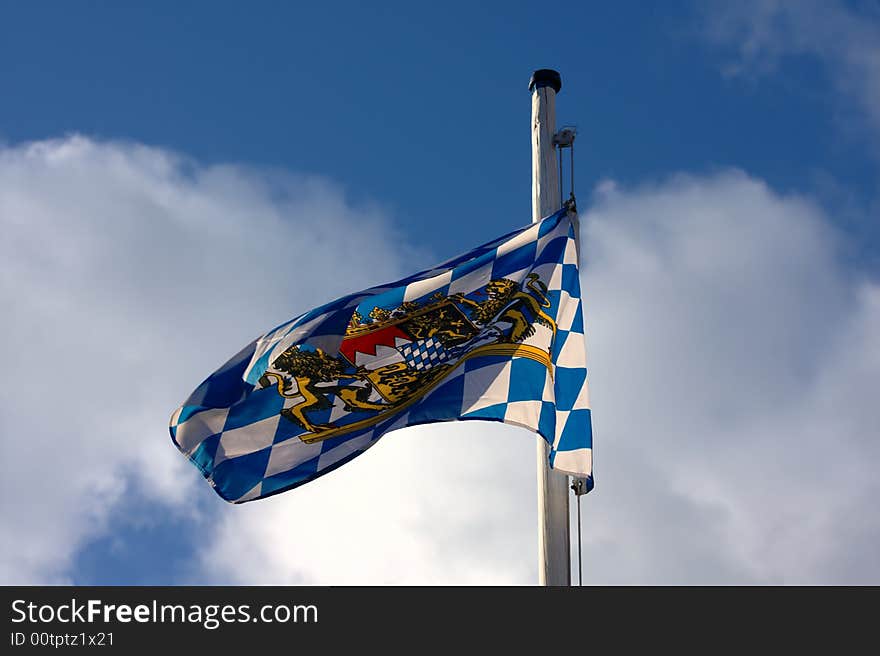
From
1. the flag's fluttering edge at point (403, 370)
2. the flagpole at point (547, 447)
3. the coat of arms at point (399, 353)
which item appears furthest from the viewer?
the coat of arms at point (399, 353)

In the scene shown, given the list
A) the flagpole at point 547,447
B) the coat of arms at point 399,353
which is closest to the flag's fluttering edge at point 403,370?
the coat of arms at point 399,353

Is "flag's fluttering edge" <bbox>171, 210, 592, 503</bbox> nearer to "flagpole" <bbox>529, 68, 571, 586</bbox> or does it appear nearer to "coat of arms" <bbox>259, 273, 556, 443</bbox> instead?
"coat of arms" <bbox>259, 273, 556, 443</bbox>

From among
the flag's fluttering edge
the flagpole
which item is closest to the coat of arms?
the flag's fluttering edge

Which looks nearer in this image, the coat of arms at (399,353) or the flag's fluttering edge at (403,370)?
the flag's fluttering edge at (403,370)

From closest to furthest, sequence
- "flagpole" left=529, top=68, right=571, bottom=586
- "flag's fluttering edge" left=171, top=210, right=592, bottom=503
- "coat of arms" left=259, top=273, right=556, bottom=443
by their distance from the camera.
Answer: "flagpole" left=529, top=68, right=571, bottom=586
"flag's fluttering edge" left=171, top=210, right=592, bottom=503
"coat of arms" left=259, top=273, right=556, bottom=443

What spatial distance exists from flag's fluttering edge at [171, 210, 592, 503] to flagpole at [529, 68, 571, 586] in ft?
1.63

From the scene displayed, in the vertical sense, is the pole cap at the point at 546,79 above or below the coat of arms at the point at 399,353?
above

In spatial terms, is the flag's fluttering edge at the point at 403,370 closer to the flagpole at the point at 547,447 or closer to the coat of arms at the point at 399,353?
the coat of arms at the point at 399,353

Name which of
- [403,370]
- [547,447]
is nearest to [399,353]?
[403,370]

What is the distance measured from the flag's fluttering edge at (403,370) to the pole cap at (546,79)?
6.56ft

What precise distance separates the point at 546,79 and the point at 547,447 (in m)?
4.92

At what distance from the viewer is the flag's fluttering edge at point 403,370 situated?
1429 cm

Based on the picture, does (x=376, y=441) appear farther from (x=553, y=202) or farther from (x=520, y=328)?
(x=553, y=202)

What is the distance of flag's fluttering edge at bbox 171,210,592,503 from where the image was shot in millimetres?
14289
